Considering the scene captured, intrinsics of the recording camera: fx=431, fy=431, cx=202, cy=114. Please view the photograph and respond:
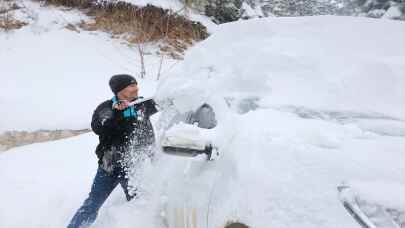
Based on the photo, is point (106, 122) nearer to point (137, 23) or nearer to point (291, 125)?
point (291, 125)

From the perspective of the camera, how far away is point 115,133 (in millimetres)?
2920

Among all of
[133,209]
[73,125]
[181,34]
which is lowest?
[133,209]

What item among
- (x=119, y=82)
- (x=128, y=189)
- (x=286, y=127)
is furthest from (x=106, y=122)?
(x=286, y=127)

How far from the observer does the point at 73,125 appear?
6840 mm

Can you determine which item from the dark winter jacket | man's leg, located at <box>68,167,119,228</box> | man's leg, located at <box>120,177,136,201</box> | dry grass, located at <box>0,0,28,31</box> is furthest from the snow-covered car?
dry grass, located at <box>0,0,28,31</box>

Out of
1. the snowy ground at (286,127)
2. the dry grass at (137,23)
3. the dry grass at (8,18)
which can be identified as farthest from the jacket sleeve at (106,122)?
the dry grass at (8,18)

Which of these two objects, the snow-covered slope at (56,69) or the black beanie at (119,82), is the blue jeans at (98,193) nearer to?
the black beanie at (119,82)

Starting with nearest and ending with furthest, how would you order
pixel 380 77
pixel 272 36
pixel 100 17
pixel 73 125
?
pixel 380 77
pixel 272 36
pixel 73 125
pixel 100 17

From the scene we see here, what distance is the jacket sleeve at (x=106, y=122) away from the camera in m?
2.85

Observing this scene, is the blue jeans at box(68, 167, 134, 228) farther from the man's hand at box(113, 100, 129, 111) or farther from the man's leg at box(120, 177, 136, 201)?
the man's hand at box(113, 100, 129, 111)

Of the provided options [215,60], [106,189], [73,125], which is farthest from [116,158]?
[73,125]

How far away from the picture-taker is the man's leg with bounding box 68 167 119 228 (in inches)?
119

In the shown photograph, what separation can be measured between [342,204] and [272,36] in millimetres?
1418

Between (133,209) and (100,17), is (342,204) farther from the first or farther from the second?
(100,17)
